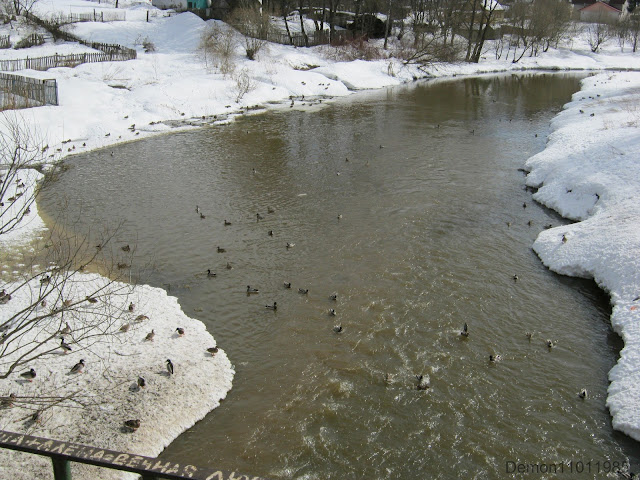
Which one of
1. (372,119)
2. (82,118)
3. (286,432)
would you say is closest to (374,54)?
(372,119)

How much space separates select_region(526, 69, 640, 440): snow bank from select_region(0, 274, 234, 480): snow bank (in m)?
9.41

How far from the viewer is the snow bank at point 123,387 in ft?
35.1

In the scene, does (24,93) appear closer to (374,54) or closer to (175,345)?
(175,345)

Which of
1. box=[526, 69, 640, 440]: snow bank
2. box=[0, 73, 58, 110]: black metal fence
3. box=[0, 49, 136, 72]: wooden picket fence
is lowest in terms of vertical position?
box=[526, 69, 640, 440]: snow bank

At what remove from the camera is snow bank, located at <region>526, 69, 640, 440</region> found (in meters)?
12.9

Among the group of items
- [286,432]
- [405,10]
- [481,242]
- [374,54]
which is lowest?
[286,432]

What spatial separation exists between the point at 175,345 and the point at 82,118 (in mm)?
28526

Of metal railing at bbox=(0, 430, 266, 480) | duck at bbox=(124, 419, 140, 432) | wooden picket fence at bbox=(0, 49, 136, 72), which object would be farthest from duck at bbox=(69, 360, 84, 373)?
wooden picket fence at bbox=(0, 49, 136, 72)

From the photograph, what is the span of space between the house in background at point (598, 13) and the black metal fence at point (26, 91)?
101 metres

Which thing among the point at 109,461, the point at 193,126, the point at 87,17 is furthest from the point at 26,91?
the point at 87,17

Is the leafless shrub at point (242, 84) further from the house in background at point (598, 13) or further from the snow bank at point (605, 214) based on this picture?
the house in background at point (598, 13)

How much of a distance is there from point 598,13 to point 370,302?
399ft

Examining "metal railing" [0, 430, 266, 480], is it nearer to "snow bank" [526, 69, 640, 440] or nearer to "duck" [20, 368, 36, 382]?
"duck" [20, 368, 36, 382]

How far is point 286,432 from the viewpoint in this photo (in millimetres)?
11164
